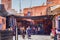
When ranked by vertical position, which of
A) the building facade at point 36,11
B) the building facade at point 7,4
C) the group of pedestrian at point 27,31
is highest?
the building facade at point 7,4

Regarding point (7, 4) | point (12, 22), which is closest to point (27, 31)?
point (12, 22)

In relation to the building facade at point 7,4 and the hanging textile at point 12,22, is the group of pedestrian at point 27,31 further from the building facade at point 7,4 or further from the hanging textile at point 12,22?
the building facade at point 7,4

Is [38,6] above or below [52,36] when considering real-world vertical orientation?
above

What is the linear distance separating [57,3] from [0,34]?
1068 millimetres

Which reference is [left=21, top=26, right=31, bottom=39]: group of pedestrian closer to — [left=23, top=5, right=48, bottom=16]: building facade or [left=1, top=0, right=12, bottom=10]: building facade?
[left=23, top=5, right=48, bottom=16]: building facade

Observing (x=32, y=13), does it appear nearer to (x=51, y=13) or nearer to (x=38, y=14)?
(x=38, y=14)

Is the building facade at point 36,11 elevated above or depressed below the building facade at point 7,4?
below

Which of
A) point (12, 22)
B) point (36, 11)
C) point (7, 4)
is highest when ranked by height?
point (7, 4)

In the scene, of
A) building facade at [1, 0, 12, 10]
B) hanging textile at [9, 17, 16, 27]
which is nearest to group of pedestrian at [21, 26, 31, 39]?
hanging textile at [9, 17, 16, 27]

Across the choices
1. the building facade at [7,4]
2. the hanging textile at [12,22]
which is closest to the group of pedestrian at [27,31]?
the hanging textile at [12,22]

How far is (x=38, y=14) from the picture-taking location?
3080mm

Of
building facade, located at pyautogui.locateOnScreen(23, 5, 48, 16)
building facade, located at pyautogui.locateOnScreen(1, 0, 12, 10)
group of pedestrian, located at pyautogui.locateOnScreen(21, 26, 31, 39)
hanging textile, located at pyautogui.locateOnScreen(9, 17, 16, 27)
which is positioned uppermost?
building facade, located at pyautogui.locateOnScreen(1, 0, 12, 10)

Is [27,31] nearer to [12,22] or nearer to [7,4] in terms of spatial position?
[12,22]

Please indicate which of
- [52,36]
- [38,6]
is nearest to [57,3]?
[38,6]
